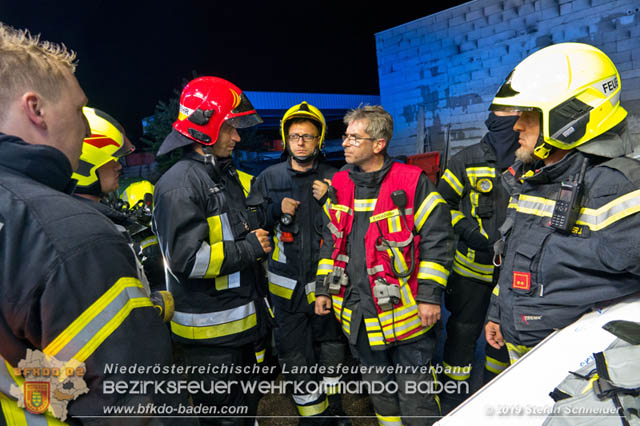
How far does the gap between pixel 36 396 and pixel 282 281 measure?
2114 mm

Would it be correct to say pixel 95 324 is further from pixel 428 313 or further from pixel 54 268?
pixel 428 313

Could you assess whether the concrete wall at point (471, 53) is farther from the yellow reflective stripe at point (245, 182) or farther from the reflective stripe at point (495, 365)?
the yellow reflective stripe at point (245, 182)

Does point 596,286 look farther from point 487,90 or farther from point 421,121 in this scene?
point 421,121

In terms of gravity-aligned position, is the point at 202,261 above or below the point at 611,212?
below

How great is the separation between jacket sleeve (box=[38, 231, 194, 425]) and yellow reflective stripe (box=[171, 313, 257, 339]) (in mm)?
1289

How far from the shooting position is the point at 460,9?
21.4ft

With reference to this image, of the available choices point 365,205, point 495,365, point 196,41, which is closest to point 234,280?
point 365,205

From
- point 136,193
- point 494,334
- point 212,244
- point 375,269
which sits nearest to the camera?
point 494,334

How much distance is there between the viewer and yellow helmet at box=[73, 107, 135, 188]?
2291 millimetres

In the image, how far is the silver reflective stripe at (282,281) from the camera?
2.95 meters

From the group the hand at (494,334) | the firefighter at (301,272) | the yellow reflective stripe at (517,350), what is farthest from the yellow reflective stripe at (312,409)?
the yellow reflective stripe at (517,350)

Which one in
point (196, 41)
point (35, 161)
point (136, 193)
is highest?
point (196, 41)

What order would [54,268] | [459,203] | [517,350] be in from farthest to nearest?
[459,203] < [517,350] < [54,268]

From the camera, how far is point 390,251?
2367 millimetres
